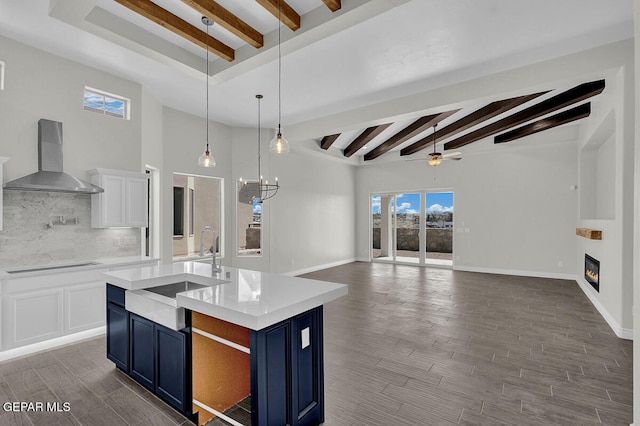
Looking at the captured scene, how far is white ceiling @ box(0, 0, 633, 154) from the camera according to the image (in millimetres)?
3057

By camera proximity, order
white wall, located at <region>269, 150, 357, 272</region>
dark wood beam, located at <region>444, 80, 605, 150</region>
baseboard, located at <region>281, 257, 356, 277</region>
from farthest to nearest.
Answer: baseboard, located at <region>281, 257, 356, 277</region>, white wall, located at <region>269, 150, 357, 272</region>, dark wood beam, located at <region>444, 80, 605, 150</region>

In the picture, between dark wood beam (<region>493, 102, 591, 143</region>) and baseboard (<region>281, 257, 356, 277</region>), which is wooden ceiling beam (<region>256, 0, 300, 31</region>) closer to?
baseboard (<region>281, 257, 356, 277</region>)

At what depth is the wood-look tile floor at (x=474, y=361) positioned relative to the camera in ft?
7.86

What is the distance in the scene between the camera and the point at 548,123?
21.6ft

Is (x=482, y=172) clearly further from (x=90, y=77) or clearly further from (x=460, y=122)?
(x=90, y=77)

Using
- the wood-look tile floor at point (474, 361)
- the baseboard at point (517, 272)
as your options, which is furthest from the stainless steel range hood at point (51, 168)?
the baseboard at point (517, 272)

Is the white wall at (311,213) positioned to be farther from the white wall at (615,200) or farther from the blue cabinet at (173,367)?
the white wall at (615,200)

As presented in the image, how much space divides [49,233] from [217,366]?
3.03 metres

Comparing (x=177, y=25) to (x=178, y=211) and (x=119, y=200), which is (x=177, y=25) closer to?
(x=119, y=200)

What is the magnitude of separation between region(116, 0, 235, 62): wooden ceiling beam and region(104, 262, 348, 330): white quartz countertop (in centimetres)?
248

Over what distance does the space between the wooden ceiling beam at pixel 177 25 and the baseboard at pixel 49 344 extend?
11.7ft

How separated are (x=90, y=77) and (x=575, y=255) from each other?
378 inches

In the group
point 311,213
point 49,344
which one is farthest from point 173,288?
Answer: point 311,213

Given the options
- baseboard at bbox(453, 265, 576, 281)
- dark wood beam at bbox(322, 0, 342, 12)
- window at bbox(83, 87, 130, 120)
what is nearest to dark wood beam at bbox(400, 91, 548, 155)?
baseboard at bbox(453, 265, 576, 281)
